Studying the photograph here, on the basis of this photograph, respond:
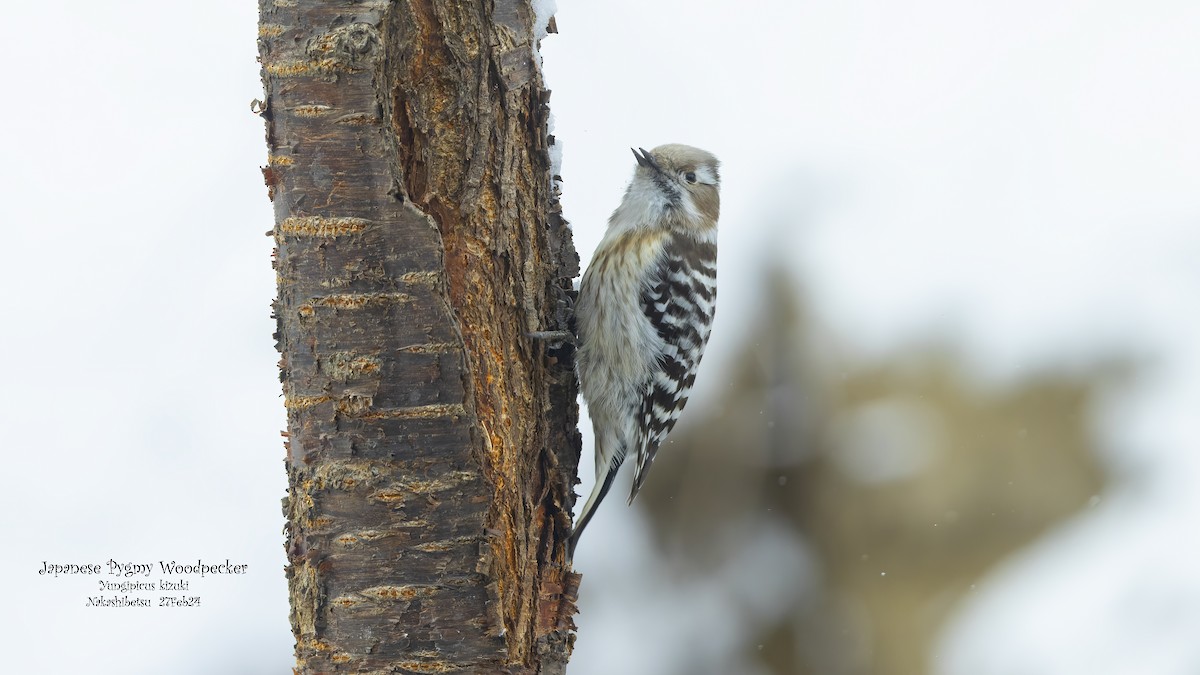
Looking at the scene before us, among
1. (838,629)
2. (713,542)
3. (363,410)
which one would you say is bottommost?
(838,629)

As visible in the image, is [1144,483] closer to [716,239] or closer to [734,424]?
[734,424]

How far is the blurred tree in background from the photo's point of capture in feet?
17.0

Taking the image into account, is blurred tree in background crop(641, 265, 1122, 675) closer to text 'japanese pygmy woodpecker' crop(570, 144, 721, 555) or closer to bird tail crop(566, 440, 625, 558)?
text 'japanese pygmy woodpecker' crop(570, 144, 721, 555)

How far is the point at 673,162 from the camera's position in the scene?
3857 mm

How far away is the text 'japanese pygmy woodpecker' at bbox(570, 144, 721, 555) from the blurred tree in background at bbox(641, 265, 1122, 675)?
1537 millimetres

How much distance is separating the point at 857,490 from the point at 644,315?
7.31 ft

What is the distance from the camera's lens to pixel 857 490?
5219mm

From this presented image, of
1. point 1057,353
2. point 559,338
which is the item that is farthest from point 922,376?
point 559,338

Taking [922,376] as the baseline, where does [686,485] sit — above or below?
below

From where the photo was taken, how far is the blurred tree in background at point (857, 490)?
17.0 ft

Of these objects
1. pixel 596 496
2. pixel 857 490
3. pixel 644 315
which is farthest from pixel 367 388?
pixel 857 490

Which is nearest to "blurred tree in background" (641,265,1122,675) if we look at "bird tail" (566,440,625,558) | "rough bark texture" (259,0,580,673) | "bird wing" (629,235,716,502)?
"bird wing" (629,235,716,502)

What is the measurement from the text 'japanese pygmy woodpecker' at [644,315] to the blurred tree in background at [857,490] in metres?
1.54

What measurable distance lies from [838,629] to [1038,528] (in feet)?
3.79
